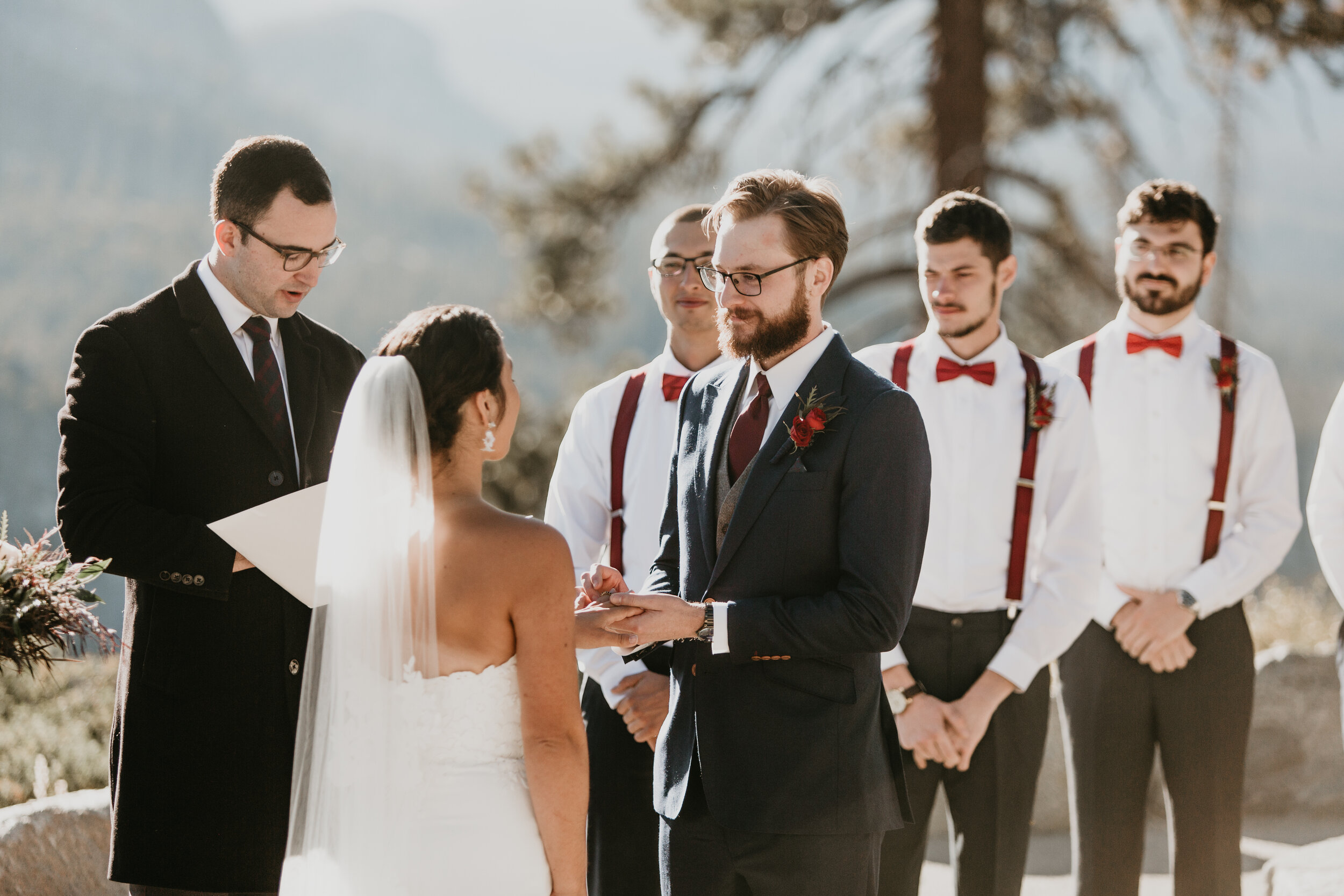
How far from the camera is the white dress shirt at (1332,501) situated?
3414 mm

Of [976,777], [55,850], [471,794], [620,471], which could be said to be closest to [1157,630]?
[976,777]

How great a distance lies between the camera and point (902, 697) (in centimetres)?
347

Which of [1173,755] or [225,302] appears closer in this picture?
[225,302]

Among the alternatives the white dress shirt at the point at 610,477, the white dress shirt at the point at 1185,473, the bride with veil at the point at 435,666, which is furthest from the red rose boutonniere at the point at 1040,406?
the bride with veil at the point at 435,666

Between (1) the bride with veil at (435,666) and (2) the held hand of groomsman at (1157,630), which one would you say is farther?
(2) the held hand of groomsman at (1157,630)

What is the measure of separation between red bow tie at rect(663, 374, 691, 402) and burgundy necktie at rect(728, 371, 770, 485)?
101cm

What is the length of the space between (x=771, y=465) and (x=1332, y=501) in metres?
1.95

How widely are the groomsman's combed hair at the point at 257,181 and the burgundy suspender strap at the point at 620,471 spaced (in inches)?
47.6

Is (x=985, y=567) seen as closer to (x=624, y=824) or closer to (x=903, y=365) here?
(x=903, y=365)

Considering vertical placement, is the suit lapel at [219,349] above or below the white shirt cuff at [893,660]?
above

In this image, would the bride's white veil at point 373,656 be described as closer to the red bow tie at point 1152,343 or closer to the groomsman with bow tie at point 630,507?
the groomsman with bow tie at point 630,507

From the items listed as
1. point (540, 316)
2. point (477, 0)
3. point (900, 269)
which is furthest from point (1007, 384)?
point (477, 0)

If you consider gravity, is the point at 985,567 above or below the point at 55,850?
above

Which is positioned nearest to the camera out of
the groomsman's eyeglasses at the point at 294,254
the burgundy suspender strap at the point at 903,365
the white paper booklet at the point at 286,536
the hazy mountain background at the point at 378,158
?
the white paper booklet at the point at 286,536
